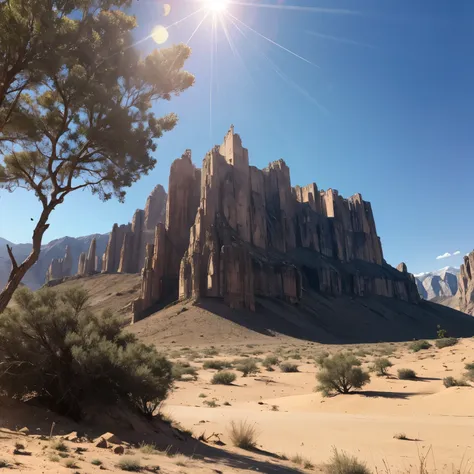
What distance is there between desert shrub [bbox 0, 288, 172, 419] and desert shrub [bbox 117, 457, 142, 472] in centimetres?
287

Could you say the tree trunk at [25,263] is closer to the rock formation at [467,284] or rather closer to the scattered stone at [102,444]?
the scattered stone at [102,444]

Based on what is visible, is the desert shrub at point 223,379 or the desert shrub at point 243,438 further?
the desert shrub at point 223,379

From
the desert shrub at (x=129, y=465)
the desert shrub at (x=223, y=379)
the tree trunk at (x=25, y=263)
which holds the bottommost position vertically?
the desert shrub at (x=129, y=465)

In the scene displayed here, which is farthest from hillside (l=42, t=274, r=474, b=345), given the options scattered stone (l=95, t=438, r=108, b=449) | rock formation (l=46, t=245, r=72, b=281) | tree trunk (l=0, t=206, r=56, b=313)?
rock formation (l=46, t=245, r=72, b=281)

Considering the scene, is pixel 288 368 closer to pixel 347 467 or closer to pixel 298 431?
pixel 298 431

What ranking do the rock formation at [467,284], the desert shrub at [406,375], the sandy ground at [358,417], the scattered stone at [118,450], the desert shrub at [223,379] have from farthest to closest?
the rock formation at [467,284] → the desert shrub at [223,379] → the desert shrub at [406,375] → the sandy ground at [358,417] → the scattered stone at [118,450]

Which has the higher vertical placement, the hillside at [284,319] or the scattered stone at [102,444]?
the hillside at [284,319]

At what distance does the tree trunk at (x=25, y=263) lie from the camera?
969 centimetres

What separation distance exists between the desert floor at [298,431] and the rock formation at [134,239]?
9365 cm

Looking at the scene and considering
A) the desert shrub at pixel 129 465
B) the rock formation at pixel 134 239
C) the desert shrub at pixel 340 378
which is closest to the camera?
the desert shrub at pixel 129 465

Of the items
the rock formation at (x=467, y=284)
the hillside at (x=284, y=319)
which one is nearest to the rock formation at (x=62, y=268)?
the hillside at (x=284, y=319)

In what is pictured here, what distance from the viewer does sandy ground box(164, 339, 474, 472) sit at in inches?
306

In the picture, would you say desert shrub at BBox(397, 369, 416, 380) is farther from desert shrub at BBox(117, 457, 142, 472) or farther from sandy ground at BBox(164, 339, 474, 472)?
desert shrub at BBox(117, 457, 142, 472)

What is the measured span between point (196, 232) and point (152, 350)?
57917 millimetres
